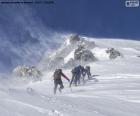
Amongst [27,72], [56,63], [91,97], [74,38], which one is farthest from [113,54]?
[91,97]

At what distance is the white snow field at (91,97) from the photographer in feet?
51.3

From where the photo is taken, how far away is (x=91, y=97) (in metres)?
24.5

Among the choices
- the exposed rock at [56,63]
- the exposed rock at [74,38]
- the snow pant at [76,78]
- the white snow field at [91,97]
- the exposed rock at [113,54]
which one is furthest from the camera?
the exposed rock at [74,38]

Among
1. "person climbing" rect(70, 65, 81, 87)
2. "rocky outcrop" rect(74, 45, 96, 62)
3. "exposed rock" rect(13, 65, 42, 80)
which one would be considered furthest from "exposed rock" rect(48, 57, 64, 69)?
"person climbing" rect(70, 65, 81, 87)

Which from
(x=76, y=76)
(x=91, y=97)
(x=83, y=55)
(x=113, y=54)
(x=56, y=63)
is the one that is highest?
(x=83, y=55)

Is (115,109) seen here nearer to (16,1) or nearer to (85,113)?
(85,113)

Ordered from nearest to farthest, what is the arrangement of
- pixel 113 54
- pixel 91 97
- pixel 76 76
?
pixel 91 97
pixel 76 76
pixel 113 54

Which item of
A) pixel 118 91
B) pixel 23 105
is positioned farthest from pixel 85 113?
pixel 118 91

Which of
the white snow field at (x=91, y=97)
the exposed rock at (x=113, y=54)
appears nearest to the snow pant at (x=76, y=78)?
the white snow field at (x=91, y=97)

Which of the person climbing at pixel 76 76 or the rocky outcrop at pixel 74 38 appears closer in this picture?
the person climbing at pixel 76 76

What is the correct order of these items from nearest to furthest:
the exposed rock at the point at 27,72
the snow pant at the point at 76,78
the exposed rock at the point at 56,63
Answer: the snow pant at the point at 76,78
the exposed rock at the point at 27,72
the exposed rock at the point at 56,63

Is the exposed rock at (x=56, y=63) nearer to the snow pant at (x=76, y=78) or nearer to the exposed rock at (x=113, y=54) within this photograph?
the exposed rock at (x=113, y=54)

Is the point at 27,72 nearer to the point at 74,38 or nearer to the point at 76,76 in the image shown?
the point at 74,38

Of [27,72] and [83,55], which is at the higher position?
[83,55]
